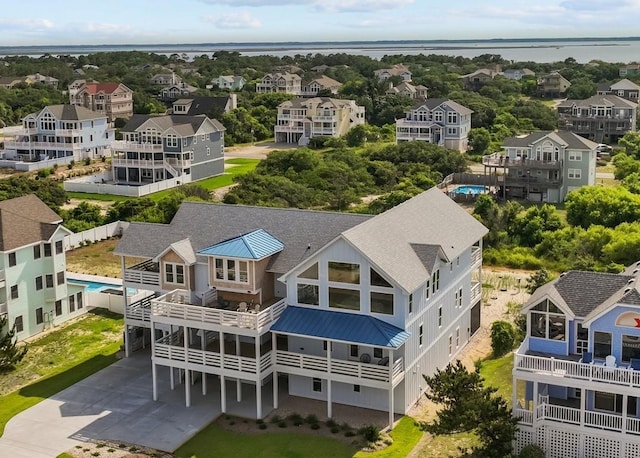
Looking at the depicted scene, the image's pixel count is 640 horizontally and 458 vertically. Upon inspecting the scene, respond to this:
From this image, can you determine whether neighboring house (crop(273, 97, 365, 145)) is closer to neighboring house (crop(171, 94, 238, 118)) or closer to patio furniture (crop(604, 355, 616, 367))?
neighboring house (crop(171, 94, 238, 118))

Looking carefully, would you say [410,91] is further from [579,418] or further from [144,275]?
[579,418]

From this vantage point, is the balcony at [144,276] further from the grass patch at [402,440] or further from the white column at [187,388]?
the grass patch at [402,440]

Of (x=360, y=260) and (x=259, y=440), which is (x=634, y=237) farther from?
(x=259, y=440)

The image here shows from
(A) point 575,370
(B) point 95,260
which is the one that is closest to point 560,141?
(B) point 95,260

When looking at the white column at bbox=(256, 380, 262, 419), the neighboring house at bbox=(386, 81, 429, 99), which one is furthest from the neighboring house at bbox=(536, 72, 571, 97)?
the white column at bbox=(256, 380, 262, 419)

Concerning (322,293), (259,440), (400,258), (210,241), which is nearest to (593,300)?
(400,258)

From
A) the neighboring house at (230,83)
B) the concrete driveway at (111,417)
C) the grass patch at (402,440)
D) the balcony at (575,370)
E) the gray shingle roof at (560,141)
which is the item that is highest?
the neighboring house at (230,83)

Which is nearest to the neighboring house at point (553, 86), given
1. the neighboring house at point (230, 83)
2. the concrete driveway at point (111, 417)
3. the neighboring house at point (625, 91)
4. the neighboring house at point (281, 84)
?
the neighboring house at point (625, 91)
